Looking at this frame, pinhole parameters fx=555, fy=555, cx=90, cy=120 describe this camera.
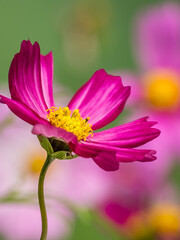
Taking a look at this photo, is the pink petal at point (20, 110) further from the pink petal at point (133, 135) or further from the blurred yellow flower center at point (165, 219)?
the blurred yellow flower center at point (165, 219)

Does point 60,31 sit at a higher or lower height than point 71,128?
higher

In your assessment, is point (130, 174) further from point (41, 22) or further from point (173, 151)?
point (41, 22)

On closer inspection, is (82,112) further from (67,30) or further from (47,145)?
(67,30)

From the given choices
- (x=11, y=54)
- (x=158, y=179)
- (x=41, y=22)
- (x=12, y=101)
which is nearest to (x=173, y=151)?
(x=158, y=179)

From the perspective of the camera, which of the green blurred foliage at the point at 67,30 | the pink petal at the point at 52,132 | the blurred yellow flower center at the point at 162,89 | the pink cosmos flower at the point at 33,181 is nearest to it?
the pink petal at the point at 52,132

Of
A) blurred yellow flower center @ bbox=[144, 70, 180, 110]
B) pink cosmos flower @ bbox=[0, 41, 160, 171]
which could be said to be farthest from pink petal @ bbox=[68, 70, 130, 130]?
blurred yellow flower center @ bbox=[144, 70, 180, 110]

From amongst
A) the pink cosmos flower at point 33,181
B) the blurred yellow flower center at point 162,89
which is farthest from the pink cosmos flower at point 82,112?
the blurred yellow flower center at point 162,89

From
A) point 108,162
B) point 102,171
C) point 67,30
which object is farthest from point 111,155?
point 67,30

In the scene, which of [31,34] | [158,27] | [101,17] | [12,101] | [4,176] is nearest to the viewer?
[12,101]
